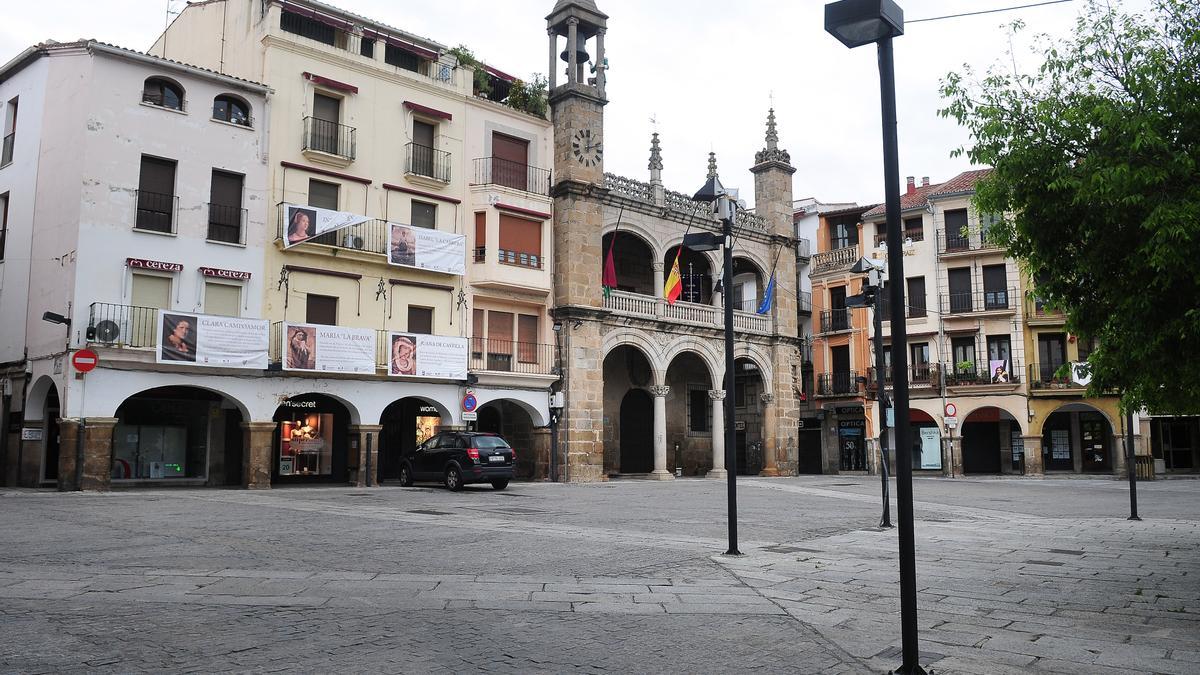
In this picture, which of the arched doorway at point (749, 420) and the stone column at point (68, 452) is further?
the arched doorway at point (749, 420)

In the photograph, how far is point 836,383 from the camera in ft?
153

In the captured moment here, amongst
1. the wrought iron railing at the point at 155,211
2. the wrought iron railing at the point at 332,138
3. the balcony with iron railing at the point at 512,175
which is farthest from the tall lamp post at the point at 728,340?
the balcony with iron railing at the point at 512,175

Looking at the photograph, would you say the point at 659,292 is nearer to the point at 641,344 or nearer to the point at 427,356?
the point at 641,344

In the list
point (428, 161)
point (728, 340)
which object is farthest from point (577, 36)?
point (728, 340)

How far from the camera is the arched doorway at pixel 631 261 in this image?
3731 cm

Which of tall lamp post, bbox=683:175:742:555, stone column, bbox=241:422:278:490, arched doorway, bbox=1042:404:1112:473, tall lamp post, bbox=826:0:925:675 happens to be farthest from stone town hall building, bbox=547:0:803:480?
tall lamp post, bbox=826:0:925:675

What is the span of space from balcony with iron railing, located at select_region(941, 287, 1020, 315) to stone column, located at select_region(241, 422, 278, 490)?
1236 inches

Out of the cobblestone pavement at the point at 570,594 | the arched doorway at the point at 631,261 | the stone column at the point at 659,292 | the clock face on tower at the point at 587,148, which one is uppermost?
the clock face on tower at the point at 587,148

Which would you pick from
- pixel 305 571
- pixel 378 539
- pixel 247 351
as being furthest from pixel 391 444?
pixel 305 571

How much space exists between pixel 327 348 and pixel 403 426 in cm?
547

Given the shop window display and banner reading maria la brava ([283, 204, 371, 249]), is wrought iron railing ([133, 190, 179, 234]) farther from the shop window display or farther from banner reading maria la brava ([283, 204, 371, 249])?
the shop window display

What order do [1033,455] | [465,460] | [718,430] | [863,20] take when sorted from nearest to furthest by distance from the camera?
[863,20] < [465,460] < [718,430] < [1033,455]

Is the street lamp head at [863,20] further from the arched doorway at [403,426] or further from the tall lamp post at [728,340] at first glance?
the arched doorway at [403,426]

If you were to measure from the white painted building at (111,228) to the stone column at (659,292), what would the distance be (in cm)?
1481
